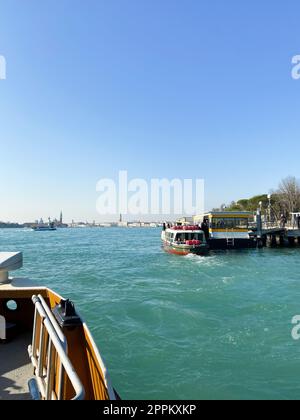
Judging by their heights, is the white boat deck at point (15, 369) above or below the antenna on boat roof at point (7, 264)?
below

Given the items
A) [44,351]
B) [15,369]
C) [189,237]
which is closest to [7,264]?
[15,369]

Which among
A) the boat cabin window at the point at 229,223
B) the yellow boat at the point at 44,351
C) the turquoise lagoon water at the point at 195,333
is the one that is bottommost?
the turquoise lagoon water at the point at 195,333

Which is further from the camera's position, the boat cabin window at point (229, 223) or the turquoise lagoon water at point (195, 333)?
the boat cabin window at point (229, 223)

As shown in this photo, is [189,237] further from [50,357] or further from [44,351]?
[50,357]

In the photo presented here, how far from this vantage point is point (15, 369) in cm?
505

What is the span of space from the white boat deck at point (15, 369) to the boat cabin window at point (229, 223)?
123 feet

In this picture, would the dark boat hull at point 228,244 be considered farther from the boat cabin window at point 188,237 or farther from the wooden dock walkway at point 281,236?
the wooden dock walkway at point 281,236

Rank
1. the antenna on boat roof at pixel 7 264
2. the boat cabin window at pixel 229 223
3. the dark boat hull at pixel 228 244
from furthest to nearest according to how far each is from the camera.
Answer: the boat cabin window at pixel 229 223 < the dark boat hull at pixel 228 244 < the antenna on boat roof at pixel 7 264

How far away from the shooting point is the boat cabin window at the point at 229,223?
41500 millimetres

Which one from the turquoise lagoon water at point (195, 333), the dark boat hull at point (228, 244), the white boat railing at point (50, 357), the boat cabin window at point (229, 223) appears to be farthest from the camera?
the boat cabin window at point (229, 223)

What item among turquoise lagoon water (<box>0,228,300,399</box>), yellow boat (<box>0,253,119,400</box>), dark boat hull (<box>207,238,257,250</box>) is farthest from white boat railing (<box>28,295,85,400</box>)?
dark boat hull (<box>207,238,257,250</box>)

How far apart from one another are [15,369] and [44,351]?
60.7 inches

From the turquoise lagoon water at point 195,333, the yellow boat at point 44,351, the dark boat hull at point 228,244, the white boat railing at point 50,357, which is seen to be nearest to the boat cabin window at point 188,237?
the dark boat hull at point 228,244
